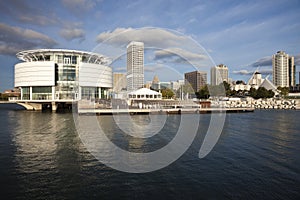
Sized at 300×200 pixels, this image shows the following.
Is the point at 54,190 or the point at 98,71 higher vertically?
Result: the point at 98,71

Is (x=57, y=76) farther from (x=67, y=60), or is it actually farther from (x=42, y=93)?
(x=42, y=93)

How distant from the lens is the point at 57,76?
57.3 metres

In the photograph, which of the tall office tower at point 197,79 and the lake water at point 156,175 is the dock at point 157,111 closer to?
the lake water at point 156,175

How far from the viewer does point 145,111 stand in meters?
45.8

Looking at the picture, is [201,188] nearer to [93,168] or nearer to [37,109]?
[93,168]

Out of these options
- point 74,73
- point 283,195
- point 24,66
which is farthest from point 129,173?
point 24,66

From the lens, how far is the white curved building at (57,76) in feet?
184

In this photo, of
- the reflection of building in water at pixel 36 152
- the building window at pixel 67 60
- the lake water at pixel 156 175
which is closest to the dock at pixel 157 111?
the building window at pixel 67 60

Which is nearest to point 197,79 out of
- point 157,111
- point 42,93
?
point 157,111

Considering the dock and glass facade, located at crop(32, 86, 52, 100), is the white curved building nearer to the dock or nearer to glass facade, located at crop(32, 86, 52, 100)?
glass facade, located at crop(32, 86, 52, 100)

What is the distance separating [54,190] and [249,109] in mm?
55051

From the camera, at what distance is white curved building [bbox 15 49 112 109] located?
5622 cm

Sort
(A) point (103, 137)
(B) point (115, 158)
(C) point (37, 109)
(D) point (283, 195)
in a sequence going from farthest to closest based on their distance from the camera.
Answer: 1. (C) point (37, 109)
2. (A) point (103, 137)
3. (B) point (115, 158)
4. (D) point (283, 195)

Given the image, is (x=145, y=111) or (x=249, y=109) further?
(x=249, y=109)
